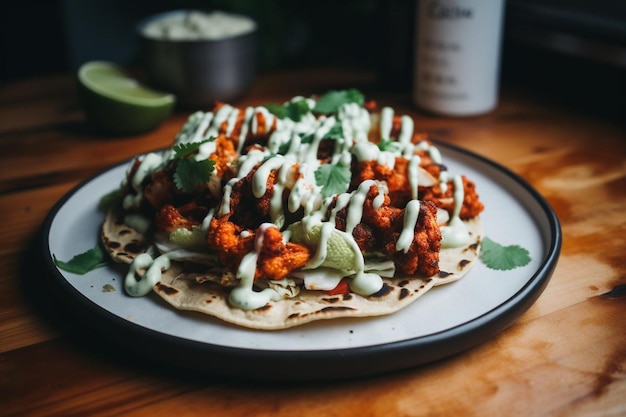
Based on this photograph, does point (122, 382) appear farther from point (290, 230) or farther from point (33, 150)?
point (33, 150)

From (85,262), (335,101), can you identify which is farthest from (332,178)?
(85,262)

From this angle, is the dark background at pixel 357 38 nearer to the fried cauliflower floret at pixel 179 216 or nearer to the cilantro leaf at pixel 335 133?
the cilantro leaf at pixel 335 133

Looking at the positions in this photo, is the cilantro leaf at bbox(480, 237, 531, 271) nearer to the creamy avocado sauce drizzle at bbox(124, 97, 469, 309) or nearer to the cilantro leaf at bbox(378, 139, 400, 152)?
the creamy avocado sauce drizzle at bbox(124, 97, 469, 309)

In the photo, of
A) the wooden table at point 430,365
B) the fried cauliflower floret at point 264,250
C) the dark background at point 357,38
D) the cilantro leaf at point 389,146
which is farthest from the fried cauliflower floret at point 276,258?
the dark background at point 357,38

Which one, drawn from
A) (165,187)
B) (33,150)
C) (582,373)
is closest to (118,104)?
(33,150)

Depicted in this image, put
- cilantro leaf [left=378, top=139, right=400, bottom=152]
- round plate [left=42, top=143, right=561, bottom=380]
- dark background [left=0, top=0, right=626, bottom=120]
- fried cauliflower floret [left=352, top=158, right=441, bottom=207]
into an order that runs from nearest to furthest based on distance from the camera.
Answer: round plate [left=42, top=143, right=561, bottom=380], fried cauliflower floret [left=352, top=158, right=441, bottom=207], cilantro leaf [left=378, top=139, right=400, bottom=152], dark background [left=0, top=0, right=626, bottom=120]

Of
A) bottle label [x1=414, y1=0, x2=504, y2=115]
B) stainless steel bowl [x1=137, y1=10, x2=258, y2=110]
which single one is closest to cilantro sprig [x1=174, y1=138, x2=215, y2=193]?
stainless steel bowl [x1=137, y1=10, x2=258, y2=110]

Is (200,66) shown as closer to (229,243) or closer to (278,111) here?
(278,111)
